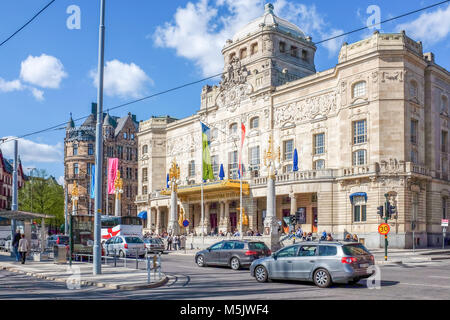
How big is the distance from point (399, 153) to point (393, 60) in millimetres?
8453

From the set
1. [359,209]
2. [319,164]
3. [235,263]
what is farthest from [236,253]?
[319,164]

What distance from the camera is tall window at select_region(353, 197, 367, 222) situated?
147 ft

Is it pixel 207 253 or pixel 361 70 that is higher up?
pixel 361 70

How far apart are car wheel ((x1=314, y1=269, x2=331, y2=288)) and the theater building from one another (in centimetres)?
2789

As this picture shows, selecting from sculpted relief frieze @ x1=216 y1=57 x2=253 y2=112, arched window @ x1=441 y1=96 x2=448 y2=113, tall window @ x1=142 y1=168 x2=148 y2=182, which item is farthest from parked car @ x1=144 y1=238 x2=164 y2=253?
tall window @ x1=142 y1=168 x2=148 y2=182

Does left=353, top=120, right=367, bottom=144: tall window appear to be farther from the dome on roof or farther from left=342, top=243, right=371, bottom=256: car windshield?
left=342, top=243, right=371, bottom=256: car windshield

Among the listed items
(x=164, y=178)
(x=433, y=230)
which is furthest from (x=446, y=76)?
(x=164, y=178)

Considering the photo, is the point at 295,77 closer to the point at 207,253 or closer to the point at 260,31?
the point at 260,31

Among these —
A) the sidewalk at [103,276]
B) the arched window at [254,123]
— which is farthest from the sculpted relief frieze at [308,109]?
the sidewalk at [103,276]

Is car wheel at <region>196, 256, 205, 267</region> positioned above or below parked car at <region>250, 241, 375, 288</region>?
below

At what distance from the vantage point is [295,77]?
60875mm

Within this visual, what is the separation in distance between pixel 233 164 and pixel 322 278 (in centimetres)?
4445

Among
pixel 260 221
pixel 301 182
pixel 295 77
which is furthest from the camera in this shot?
pixel 295 77

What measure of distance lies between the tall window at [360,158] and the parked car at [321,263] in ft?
99.0
